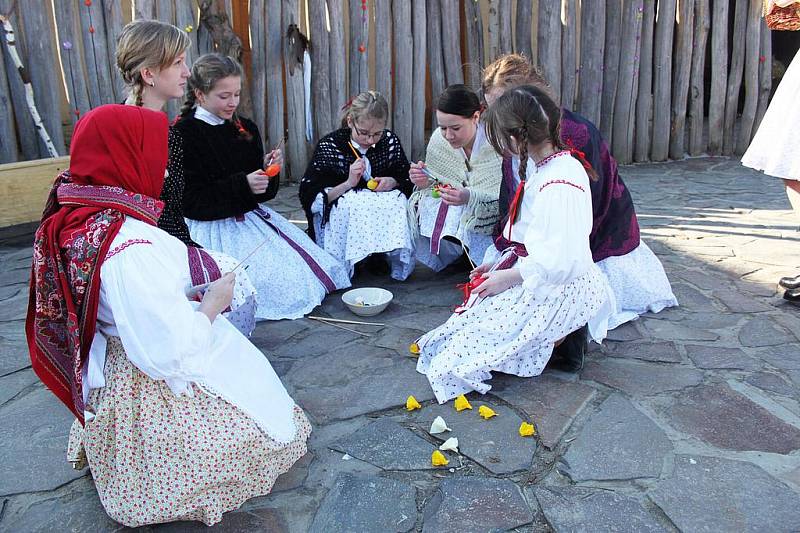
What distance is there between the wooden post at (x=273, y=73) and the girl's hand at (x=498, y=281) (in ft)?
12.3

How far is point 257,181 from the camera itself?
4023mm

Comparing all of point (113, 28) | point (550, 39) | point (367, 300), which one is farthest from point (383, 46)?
point (367, 300)

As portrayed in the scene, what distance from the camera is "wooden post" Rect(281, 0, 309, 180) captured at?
253 inches

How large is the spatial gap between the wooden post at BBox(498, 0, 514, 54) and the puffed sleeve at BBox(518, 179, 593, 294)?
4708 mm

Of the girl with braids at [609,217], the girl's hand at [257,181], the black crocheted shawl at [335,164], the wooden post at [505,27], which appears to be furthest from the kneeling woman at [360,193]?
the wooden post at [505,27]

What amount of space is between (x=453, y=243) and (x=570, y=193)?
6.02 feet

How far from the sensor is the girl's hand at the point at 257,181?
13.2ft

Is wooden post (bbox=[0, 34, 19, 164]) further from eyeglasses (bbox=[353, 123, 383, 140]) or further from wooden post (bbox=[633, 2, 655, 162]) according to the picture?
wooden post (bbox=[633, 2, 655, 162])

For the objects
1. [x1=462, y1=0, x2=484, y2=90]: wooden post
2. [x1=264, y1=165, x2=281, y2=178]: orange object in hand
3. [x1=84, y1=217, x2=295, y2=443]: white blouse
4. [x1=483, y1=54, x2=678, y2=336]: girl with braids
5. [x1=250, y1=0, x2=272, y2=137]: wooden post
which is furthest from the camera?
[x1=462, y1=0, x2=484, y2=90]: wooden post

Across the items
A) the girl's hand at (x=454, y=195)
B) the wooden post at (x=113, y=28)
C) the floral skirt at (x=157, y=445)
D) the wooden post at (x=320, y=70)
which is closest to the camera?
the floral skirt at (x=157, y=445)

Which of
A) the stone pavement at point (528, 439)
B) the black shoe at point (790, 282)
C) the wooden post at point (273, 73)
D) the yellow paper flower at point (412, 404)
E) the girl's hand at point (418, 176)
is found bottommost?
the stone pavement at point (528, 439)

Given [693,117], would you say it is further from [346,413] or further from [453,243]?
[346,413]

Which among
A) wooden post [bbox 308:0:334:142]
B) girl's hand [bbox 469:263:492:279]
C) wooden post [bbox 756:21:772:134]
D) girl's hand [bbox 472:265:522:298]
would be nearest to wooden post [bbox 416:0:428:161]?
wooden post [bbox 308:0:334:142]

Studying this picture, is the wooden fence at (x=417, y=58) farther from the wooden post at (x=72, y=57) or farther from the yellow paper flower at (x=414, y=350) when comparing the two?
the yellow paper flower at (x=414, y=350)
